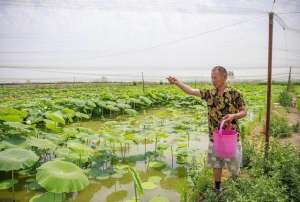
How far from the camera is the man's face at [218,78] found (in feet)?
12.7

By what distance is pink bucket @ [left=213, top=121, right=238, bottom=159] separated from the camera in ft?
12.4

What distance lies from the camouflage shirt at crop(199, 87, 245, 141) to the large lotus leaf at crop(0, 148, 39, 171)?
2.55 meters

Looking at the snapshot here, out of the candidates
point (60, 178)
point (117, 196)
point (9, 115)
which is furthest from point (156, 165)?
point (9, 115)

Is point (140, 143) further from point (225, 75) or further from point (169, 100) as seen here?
point (169, 100)

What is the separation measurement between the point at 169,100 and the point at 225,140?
15374 millimetres

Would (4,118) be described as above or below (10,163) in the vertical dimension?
above

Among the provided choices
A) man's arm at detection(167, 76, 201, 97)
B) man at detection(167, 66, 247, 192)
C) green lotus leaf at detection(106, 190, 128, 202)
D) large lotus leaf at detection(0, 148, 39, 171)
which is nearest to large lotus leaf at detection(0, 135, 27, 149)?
large lotus leaf at detection(0, 148, 39, 171)

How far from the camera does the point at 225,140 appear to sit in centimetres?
381

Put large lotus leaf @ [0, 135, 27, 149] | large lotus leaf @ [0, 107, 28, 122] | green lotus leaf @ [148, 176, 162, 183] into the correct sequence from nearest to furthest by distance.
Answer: large lotus leaf @ [0, 135, 27, 149] < green lotus leaf @ [148, 176, 162, 183] < large lotus leaf @ [0, 107, 28, 122]

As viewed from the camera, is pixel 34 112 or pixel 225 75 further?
pixel 34 112

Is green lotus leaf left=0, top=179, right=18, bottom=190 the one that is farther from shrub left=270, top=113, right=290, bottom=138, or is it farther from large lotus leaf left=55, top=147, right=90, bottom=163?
shrub left=270, top=113, right=290, bottom=138

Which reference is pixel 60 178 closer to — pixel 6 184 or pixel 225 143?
pixel 6 184

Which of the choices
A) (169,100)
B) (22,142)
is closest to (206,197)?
(22,142)

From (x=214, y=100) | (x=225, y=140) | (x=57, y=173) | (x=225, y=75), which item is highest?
(x=225, y=75)
